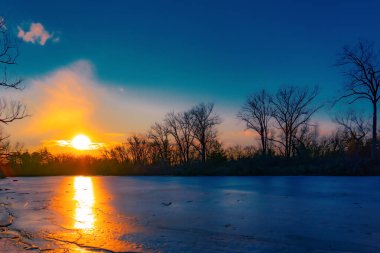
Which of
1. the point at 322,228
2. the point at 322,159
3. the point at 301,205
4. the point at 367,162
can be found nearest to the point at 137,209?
the point at 301,205

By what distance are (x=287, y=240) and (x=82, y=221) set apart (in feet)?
17.7

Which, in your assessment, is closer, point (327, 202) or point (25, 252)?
point (25, 252)

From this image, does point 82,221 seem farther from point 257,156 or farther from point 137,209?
point 257,156

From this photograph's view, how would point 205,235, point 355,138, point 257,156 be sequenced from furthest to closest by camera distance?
point 355,138, point 257,156, point 205,235

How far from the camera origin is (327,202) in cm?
1184

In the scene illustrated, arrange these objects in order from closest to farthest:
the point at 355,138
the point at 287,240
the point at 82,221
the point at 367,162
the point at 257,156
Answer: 1. the point at 287,240
2. the point at 82,221
3. the point at 367,162
4. the point at 257,156
5. the point at 355,138

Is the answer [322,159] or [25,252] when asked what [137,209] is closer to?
[25,252]

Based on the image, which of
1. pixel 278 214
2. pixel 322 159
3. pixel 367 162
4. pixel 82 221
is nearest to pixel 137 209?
pixel 82 221

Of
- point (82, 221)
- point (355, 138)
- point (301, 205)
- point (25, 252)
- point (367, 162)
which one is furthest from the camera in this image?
point (355, 138)

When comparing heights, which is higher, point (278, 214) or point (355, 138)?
point (355, 138)

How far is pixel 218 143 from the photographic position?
6225cm

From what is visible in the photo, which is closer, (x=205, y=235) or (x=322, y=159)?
(x=205, y=235)

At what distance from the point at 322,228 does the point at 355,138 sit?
41.0 meters

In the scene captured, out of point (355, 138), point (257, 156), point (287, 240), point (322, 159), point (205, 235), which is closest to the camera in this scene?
point (287, 240)
